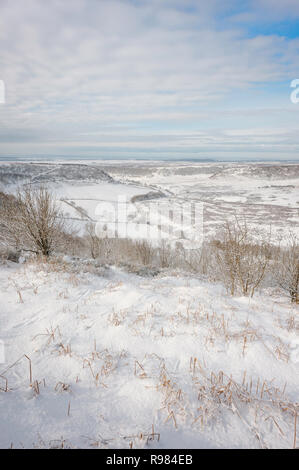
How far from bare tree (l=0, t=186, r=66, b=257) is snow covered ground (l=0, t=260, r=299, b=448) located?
4.78 metres

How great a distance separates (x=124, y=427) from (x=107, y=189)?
73.2 m

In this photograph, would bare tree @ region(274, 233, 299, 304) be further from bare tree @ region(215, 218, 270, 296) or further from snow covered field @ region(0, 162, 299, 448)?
snow covered field @ region(0, 162, 299, 448)

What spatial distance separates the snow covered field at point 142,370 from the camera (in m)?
2.17

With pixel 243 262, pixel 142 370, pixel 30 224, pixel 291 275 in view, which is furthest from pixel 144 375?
pixel 30 224

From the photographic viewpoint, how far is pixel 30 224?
940cm

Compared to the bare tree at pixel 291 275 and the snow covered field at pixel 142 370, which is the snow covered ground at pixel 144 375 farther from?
the bare tree at pixel 291 275

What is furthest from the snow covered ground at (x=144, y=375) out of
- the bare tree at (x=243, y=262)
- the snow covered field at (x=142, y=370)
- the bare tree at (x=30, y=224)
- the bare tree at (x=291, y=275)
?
the bare tree at (x=30, y=224)

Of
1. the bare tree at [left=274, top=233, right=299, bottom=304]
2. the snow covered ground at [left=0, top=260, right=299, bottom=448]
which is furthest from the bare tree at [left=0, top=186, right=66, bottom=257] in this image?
the bare tree at [left=274, top=233, right=299, bottom=304]

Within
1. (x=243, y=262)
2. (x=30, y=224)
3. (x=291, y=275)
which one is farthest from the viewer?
(x=30, y=224)

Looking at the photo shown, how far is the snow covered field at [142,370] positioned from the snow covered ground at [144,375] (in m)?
0.01

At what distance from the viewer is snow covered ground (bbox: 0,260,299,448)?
2.16 meters

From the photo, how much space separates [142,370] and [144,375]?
10 cm

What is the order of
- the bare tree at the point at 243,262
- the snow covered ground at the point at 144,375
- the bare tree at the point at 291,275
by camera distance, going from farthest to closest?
the bare tree at the point at 291,275, the bare tree at the point at 243,262, the snow covered ground at the point at 144,375

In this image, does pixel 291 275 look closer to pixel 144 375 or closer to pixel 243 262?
pixel 243 262
